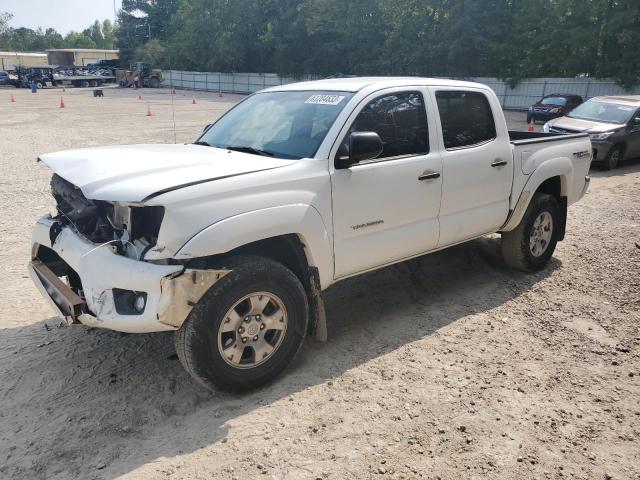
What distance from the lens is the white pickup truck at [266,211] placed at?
302cm

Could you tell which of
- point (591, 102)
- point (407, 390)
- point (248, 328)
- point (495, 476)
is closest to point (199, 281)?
point (248, 328)

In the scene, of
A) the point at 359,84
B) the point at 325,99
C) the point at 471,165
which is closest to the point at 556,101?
the point at 471,165

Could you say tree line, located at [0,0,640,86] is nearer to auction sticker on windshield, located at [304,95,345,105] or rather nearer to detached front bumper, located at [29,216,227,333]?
auction sticker on windshield, located at [304,95,345,105]

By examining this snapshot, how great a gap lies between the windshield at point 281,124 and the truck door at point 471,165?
3.47ft

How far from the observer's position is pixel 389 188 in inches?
155

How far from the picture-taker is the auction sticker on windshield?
12.9 feet

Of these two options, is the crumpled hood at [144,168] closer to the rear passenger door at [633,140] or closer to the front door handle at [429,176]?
the front door handle at [429,176]

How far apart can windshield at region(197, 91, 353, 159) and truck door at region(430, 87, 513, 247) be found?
3.47ft

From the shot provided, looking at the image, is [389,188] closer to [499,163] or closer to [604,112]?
[499,163]

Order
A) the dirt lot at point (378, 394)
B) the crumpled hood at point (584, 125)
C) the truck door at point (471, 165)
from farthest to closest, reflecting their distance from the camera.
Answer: the crumpled hood at point (584, 125)
the truck door at point (471, 165)
the dirt lot at point (378, 394)

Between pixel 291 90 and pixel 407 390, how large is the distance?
2.56 meters

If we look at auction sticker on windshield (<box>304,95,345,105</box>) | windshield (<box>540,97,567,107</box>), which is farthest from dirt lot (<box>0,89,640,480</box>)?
windshield (<box>540,97,567,107</box>)

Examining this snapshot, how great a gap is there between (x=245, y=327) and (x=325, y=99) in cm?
183

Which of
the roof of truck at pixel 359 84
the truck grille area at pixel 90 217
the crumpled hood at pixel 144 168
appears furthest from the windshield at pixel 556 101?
the truck grille area at pixel 90 217
